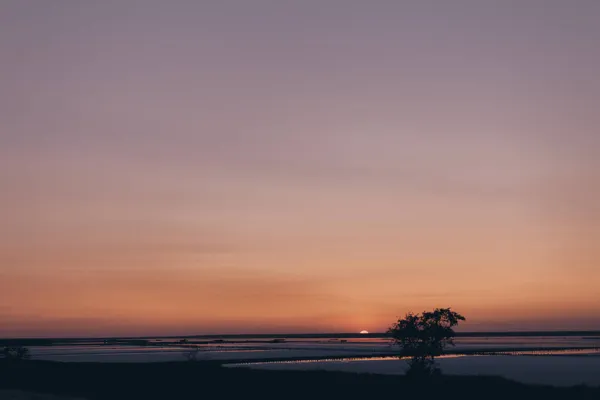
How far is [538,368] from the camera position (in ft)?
250

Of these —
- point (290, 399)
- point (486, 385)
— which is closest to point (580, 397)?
point (486, 385)

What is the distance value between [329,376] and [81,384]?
840 inches

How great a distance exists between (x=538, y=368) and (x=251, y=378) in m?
37.2

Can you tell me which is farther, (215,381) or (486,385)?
(215,381)

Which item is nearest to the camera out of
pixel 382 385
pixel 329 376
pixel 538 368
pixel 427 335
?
pixel 382 385

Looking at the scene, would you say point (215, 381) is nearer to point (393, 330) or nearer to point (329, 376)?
point (329, 376)

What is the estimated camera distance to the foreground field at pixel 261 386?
146ft

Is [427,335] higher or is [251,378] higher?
[427,335]

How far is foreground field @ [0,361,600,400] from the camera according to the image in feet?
146

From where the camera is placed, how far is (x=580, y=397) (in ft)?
135

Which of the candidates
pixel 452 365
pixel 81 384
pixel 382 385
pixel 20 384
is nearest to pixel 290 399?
pixel 382 385

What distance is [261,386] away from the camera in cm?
5053

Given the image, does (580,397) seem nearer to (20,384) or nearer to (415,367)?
(415,367)

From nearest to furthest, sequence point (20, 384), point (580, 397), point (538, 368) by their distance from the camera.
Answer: point (580, 397), point (20, 384), point (538, 368)
